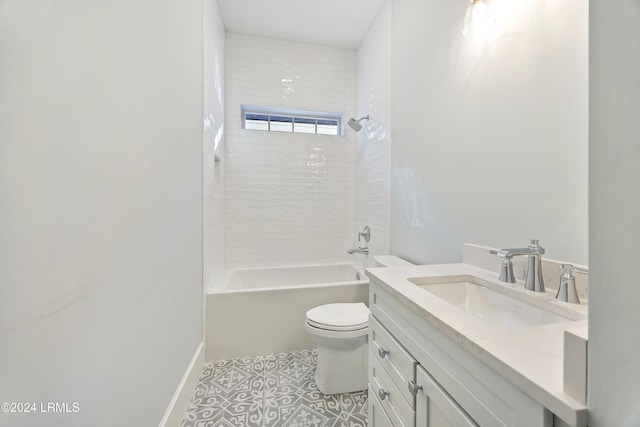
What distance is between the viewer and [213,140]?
7.29 ft

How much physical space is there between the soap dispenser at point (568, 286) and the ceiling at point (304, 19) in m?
2.56

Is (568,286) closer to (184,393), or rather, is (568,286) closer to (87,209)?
(87,209)

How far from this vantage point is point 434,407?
27.5 inches

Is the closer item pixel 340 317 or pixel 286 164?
pixel 340 317

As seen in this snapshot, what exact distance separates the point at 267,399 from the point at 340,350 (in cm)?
51

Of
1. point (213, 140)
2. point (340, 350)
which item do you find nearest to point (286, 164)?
point (213, 140)

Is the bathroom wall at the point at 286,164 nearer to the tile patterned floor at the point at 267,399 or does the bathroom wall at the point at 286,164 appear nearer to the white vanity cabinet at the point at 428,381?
the tile patterned floor at the point at 267,399

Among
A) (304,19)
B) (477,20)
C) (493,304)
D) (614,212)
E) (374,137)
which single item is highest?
(304,19)

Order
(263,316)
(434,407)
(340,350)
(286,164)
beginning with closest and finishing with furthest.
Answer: (434,407) < (340,350) < (263,316) < (286,164)

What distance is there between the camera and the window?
290 cm

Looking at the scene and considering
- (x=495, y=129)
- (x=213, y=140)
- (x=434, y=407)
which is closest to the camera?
(x=434, y=407)

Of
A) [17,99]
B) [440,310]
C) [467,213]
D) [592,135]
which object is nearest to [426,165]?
[467,213]

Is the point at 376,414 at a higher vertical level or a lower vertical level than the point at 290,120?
lower

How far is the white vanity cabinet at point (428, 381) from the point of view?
0.49 metres
